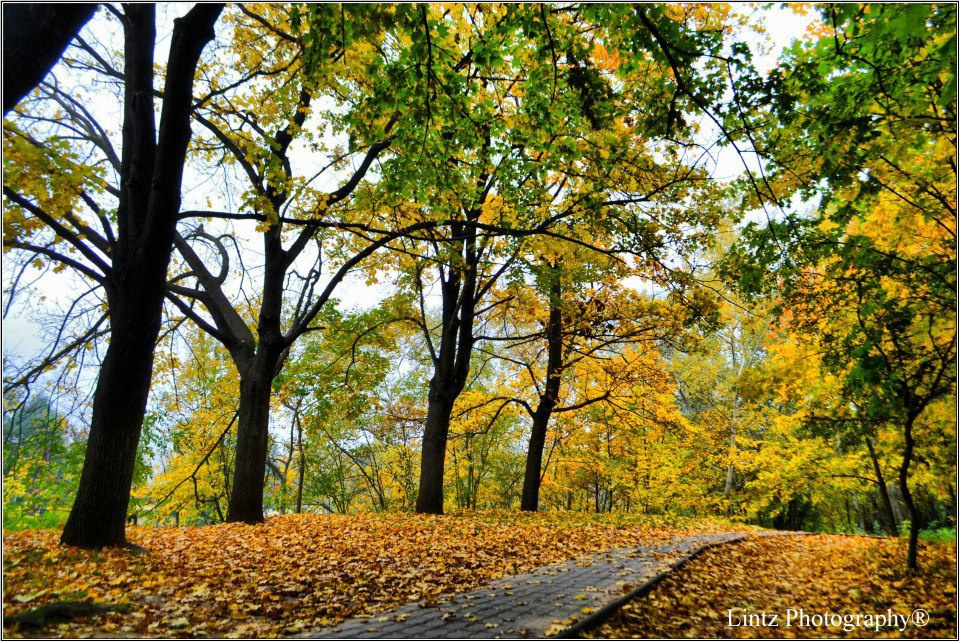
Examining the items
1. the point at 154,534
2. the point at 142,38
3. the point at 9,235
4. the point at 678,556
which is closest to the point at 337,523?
the point at 154,534

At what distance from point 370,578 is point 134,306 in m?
4.18

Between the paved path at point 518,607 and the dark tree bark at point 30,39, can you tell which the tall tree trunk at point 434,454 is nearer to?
the paved path at point 518,607

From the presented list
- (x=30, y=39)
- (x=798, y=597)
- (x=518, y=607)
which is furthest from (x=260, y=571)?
→ (x=798, y=597)

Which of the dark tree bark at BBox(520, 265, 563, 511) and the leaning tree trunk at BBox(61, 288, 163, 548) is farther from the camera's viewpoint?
the dark tree bark at BBox(520, 265, 563, 511)

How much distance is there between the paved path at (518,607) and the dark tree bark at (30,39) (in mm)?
3965

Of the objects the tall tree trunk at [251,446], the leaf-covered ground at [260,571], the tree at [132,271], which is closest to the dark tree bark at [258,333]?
the tall tree trunk at [251,446]

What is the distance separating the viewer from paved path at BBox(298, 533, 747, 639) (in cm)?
374

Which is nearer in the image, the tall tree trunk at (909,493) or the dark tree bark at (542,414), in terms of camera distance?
the tall tree trunk at (909,493)

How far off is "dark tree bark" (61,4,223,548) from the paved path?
13.0ft

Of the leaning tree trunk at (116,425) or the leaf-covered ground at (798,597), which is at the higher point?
the leaning tree trunk at (116,425)

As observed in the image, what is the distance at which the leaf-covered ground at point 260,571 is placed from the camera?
3771 mm

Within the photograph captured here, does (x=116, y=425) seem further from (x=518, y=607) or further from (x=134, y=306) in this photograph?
(x=518, y=607)

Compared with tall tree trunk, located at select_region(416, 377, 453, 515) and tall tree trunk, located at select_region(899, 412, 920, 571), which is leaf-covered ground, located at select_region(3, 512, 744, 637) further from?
tall tree trunk, located at select_region(899, 412, 920, 571)

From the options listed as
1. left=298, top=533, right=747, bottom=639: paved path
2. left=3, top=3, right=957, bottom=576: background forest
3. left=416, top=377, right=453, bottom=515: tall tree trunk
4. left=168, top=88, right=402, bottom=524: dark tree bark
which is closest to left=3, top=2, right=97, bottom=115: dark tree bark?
left=3, top=3, right=957, bottom=576: background forest
